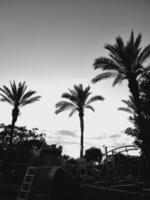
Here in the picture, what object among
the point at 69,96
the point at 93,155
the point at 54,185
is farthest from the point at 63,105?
the point at 93,155

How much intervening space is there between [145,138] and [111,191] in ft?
39.0

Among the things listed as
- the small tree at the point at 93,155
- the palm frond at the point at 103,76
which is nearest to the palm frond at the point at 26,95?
the palm frond at the point at 103,76

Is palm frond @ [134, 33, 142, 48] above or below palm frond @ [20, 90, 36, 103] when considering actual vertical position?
above

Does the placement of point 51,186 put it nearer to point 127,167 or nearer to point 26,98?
point 127,167

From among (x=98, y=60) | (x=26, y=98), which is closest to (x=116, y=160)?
(x=98, y=60)

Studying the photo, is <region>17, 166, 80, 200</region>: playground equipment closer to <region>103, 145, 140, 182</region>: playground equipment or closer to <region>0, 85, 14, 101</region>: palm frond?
<region>103, 145, 140, 182</region>: playground equipment

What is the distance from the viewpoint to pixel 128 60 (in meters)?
A: 16.9

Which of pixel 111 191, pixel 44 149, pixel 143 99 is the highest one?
pixel 143 99

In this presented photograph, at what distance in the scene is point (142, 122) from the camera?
52.1 ft

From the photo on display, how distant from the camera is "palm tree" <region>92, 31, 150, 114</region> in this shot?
54.7 feet

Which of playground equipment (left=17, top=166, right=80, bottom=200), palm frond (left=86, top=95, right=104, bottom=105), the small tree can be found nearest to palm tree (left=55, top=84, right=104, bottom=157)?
palm frond (left=86, top=95, right=104, bottom=105)

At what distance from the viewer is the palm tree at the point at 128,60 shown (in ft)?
54.7

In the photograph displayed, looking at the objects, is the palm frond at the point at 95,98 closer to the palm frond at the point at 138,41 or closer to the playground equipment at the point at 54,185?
the palm frond at the point at 138,41

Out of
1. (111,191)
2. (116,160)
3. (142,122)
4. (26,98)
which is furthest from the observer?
(26,98)
